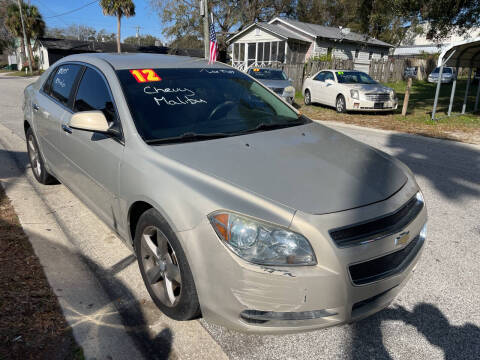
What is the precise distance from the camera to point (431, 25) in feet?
34.9

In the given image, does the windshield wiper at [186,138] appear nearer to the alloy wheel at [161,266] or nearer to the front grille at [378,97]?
the alloy wheel at [161,266]

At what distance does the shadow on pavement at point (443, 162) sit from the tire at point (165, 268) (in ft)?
12.8

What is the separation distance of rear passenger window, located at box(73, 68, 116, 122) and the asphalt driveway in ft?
4.07

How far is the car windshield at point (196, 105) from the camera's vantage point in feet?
9.04

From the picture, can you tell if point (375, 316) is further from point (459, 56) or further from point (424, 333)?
point (459, 56)

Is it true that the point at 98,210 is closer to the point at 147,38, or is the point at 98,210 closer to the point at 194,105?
the point at 194,105

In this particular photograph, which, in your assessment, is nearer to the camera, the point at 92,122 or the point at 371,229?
the point at 371,229

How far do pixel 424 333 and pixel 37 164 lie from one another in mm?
4838

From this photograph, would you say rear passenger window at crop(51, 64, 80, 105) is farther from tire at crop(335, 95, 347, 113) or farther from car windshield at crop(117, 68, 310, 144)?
tire at crop(335, 95, 347, 113)

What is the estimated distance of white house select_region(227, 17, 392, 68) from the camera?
2800 cm

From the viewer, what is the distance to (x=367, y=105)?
12445mm

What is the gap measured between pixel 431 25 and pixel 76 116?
1107 cm

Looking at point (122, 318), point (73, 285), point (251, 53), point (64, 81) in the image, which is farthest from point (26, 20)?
point (122, 318)

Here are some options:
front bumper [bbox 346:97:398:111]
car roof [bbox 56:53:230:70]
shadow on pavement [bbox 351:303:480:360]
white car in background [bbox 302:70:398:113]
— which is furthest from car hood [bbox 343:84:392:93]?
shadow on pavement [bbox 351:303:480:360]
